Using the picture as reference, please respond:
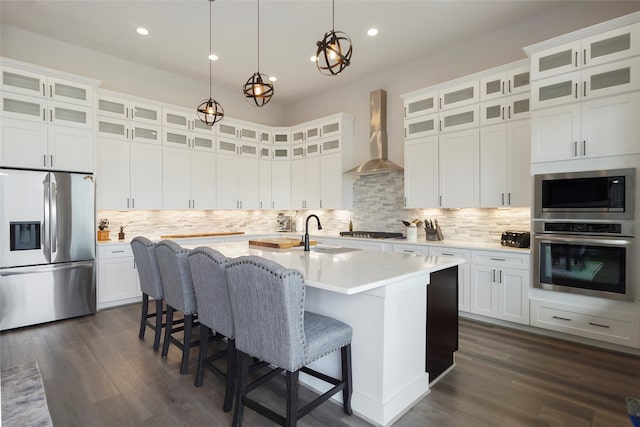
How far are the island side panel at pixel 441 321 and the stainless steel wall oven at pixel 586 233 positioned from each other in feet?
4.45

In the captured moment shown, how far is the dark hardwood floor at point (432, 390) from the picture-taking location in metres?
2.08

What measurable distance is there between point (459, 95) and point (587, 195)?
74.7 inches

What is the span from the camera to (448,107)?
4359mm

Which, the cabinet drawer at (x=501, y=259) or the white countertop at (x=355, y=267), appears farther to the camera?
the cabinet drawer at (x=501, y=259)

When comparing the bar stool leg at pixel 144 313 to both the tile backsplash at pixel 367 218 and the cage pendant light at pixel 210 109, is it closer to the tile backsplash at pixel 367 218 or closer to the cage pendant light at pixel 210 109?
the cage pendant light at pixel 210 109

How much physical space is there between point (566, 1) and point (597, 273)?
2.96 m

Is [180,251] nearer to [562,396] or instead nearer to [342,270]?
[342,270]

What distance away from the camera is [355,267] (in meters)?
2.30

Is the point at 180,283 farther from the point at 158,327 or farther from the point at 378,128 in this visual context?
the point at 378,128

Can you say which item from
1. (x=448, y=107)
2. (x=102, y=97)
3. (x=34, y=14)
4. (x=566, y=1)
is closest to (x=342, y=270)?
(x=448, y=107)

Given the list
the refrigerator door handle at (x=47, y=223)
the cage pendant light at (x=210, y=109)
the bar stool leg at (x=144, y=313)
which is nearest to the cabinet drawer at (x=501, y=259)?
the cage pendant light at (x=210, y=109)

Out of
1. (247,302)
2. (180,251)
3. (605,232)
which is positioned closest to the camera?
(247,302)

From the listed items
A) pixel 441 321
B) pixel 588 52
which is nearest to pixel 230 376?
pixel 441 321

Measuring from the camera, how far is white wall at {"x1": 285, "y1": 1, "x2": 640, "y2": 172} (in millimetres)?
3723
